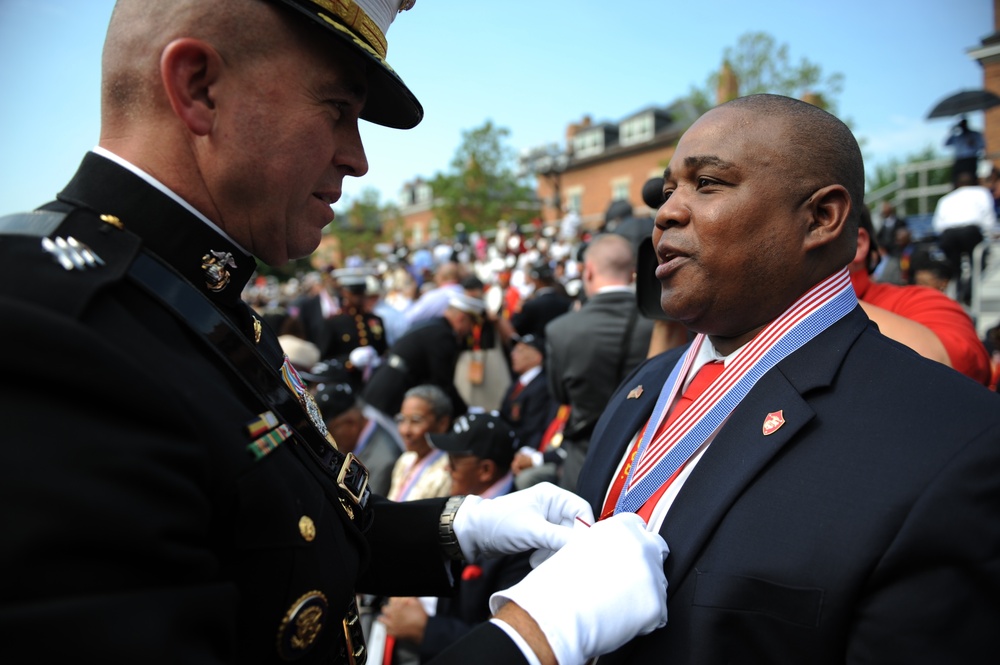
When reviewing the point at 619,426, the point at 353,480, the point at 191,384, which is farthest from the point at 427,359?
the point at 191,384

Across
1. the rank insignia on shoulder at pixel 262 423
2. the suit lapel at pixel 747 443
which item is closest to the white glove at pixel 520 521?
the suit lapel at pixel 747 443

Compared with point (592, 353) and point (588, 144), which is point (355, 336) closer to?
point (592, 353)

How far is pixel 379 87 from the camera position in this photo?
182 centimetres

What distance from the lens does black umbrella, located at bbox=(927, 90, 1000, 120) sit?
14.0 m

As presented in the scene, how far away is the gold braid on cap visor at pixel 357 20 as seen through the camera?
4.88 ft

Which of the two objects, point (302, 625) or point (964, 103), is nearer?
point (302, 625)

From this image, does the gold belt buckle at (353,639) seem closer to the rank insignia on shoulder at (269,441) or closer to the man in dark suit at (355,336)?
the rank insignia on shoulder at (269,441)

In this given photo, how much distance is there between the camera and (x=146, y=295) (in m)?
1.34

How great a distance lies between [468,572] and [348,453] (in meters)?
1.77

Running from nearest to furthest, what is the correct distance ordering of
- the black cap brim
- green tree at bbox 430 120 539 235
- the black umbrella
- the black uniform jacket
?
the black uniform jacket
the black cap brim
the black umbrella
green tree at bbox 430 120 539 235

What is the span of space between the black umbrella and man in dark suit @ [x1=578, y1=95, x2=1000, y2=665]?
51.3 feet

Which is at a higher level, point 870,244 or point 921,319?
point 870,244

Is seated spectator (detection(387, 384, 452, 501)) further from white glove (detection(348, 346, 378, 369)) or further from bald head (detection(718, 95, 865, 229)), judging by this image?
bald head (detection(718, 95, 865, 229))

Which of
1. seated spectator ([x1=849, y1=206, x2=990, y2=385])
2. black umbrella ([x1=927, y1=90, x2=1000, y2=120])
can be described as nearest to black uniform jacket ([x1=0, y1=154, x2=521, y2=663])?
seated spectator ([x1=849, y1=206, x2=990, y2=385])
